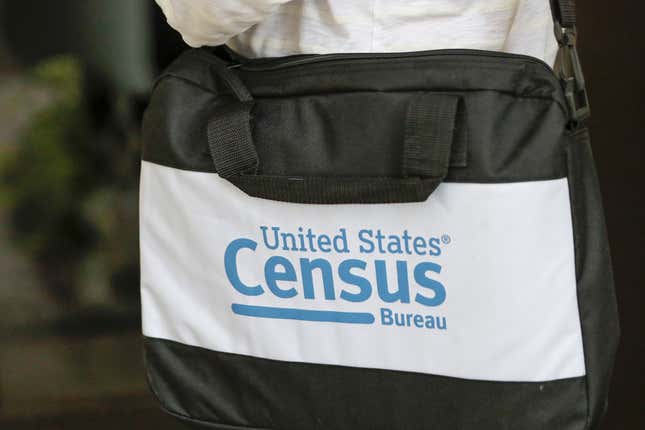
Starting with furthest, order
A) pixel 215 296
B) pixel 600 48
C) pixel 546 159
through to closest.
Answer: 1. pixel 600 48
2. pixel 215 296
3. pixel 546 159

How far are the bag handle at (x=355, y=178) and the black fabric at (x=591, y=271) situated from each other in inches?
4.3

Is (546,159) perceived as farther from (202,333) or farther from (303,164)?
(202,333)

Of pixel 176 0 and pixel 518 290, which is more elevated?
pixel 176 0

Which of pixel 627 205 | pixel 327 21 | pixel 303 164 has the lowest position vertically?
pixel 627 205

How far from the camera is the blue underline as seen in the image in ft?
2.74

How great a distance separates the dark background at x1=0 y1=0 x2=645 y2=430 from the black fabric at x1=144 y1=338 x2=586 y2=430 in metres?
0.99

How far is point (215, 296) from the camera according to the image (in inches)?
35.7

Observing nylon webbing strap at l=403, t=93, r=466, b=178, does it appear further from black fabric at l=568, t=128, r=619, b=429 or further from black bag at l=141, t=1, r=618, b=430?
black fabric at l=568, t=128, r=619, b=429

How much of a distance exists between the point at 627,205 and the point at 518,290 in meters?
0.64

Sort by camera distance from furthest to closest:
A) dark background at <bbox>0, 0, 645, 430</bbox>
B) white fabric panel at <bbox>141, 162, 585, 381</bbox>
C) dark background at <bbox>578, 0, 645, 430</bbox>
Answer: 1. dark background at <bbox>0, 0, 645, 430</bbox>
2. dark background at <bbox>578, 0, 645, 430</bbox>
3. white fabric panel at <bbox>141, 162, 585, 381</bbox>

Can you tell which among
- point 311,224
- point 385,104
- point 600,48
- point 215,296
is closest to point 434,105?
point 385,104

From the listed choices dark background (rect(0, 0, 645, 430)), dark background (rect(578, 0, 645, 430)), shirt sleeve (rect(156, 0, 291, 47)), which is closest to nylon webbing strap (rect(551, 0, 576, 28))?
shirt sleeve (rect(156, 0, 291, 47))

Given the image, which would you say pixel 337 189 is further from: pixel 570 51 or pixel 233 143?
pixel 570 51

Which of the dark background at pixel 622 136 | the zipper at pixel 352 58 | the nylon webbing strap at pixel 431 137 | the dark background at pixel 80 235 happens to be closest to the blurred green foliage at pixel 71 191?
the dark background at pixel 80 235
